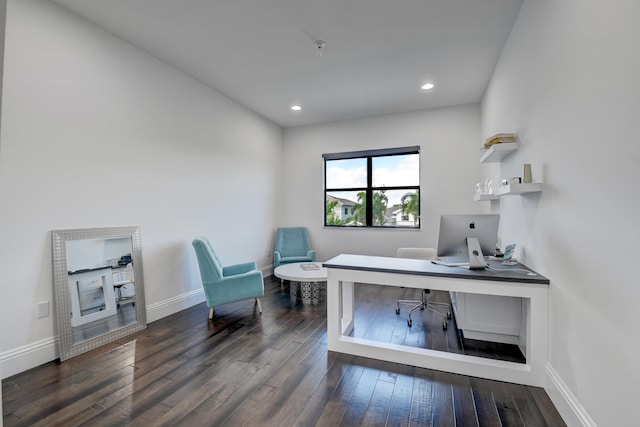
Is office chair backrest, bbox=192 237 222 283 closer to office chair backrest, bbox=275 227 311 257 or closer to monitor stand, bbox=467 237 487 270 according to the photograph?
office chair backrest, bbox=275 227 311 257

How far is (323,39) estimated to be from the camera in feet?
9.72

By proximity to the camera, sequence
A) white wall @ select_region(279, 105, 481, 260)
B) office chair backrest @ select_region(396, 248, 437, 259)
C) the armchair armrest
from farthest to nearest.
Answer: white wall @ select_region(279, 105, 481, 260) < office chair backrest @ select_region(396, 248, 437, 259) < the armchair armrest

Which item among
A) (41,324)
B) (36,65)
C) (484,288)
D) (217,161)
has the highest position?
(36,65)

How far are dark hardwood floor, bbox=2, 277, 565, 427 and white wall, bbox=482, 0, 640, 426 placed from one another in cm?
56

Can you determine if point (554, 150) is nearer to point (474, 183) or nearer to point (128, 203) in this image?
point (474, 183)

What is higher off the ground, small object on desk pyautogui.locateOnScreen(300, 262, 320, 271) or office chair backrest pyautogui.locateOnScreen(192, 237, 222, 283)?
office chair backrest pyautogui.locateOnScreen(192, 237, 222, 283)

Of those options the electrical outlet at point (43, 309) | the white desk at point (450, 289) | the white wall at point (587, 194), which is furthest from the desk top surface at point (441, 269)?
the electrical outlet at point (43, 309)

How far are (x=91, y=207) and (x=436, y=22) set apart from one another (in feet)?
11.9

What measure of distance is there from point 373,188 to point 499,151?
276 cm

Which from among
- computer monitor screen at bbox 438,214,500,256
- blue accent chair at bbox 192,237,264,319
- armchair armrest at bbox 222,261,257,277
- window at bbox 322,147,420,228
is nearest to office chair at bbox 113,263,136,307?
blue accent chair at bbox 192,237,264,319

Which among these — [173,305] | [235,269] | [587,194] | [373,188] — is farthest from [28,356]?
[373,188]

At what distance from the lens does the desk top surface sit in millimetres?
2133

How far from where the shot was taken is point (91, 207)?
108 inches

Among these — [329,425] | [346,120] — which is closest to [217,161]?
[346,120]
